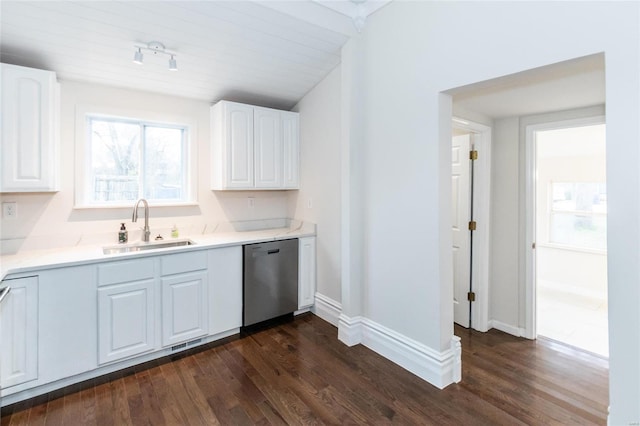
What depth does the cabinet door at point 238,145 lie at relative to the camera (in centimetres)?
335

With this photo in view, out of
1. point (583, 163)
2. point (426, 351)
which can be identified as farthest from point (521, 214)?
point (583, 163)

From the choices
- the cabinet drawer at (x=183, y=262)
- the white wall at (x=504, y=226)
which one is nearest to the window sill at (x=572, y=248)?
the white wall at (x=504, y=226)

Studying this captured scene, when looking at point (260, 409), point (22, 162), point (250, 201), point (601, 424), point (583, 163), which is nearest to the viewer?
point (601, 424)

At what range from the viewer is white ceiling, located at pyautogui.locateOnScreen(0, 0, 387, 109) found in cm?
219

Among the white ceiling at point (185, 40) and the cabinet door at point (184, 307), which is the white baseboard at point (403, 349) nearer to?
the cabinet door at point (184, 307)

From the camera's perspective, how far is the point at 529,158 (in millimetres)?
3047

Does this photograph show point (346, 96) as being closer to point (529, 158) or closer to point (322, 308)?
point (529, 158)

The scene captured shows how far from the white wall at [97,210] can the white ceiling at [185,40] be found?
0.44 feet

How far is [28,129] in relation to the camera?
233 centimetres

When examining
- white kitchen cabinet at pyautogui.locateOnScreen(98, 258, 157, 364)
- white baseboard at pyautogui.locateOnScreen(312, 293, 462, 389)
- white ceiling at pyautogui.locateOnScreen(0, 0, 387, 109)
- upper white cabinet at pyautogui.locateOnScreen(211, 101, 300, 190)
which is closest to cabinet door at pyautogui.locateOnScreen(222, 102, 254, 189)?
upper white cabinet at pyautogui.locateOnScreen(211, 101, 300, 190)

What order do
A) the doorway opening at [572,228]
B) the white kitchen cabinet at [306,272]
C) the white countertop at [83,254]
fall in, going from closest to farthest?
1. the white countertop at [83,254]
2. the white kitchen cabinet at [306,272]
3. the doorway opening at [572,228]

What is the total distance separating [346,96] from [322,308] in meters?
2.18

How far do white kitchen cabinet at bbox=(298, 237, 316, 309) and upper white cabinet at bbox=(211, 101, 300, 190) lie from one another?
Result: 0.75 metres

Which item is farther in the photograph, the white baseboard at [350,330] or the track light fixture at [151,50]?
the white baseboard at [350,330]
